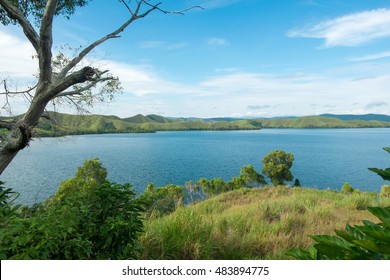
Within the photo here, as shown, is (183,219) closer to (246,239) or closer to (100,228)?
(246,239)

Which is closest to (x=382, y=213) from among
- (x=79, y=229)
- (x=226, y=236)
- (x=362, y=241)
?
(x=362, y=241)

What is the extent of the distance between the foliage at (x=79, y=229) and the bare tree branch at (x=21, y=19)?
393 centimetres

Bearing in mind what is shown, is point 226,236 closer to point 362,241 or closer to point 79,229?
point 79,229

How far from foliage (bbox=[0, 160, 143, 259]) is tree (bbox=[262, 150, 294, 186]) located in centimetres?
5439

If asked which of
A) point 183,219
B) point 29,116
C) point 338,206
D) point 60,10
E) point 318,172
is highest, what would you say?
point 60,10

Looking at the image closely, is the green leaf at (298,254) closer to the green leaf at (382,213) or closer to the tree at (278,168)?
the green leaf at (382,213)

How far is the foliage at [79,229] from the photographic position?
2.63m

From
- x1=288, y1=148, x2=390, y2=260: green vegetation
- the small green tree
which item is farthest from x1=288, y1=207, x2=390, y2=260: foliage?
the small green tree

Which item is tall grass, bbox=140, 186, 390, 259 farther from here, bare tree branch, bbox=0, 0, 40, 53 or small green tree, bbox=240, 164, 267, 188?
small green tree, bbox=240, 164, 267, 188

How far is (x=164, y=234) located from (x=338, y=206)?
24.0 feet

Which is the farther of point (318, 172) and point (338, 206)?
point (318, 172)

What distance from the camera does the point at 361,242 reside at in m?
0.92
